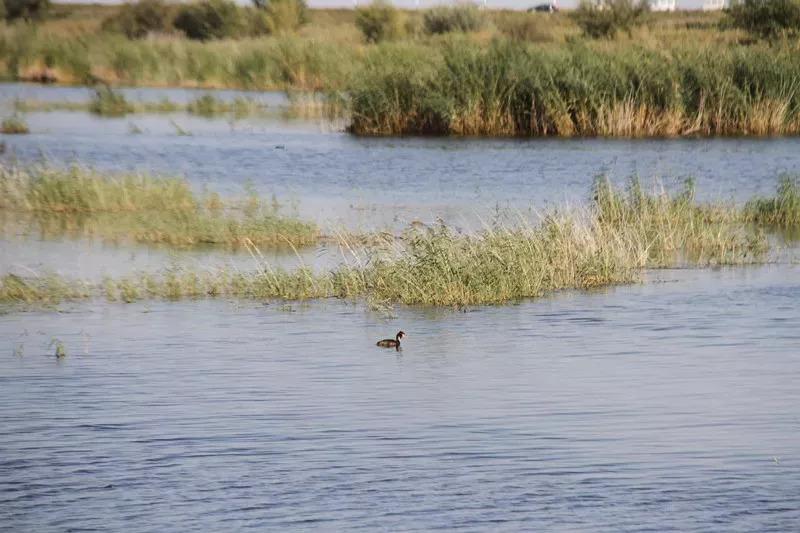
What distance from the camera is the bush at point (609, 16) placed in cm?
5684

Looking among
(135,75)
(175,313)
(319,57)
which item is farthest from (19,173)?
(135,75)

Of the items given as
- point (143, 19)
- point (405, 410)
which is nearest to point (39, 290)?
point (405, 410)

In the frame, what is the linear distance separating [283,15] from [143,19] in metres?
12.2

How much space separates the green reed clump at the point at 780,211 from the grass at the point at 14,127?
2044 centimetres

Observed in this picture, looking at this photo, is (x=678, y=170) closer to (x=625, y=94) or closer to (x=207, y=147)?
(x=625, y=94)

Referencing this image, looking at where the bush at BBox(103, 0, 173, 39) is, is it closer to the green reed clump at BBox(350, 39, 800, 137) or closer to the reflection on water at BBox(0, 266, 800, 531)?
the green reed clump at BBox(350, 39, 800, 137)

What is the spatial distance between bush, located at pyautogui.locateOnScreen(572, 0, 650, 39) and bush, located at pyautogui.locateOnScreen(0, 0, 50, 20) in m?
42.0

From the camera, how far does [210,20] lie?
3041 inches

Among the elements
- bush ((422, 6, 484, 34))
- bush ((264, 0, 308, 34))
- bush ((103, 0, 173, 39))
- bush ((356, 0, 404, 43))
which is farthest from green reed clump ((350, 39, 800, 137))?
bush ((103, 0, 173, 39))

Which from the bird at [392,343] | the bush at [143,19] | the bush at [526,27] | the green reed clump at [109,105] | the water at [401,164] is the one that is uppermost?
the bush at [143,19]

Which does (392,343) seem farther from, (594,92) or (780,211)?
(594,92)

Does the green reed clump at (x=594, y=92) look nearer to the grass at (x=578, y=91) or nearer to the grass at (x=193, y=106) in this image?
the grass at (x=578, y=91)

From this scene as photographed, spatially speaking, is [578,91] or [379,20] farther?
[379,20]

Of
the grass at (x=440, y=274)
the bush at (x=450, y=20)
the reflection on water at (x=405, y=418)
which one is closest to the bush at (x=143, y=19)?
the bush at (x=450, y=20)
